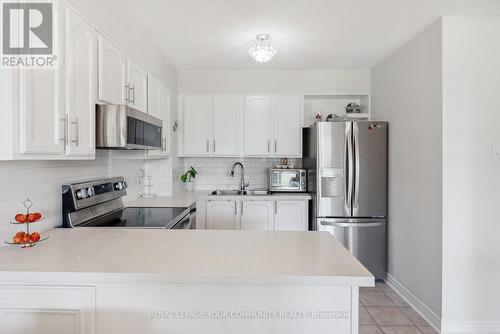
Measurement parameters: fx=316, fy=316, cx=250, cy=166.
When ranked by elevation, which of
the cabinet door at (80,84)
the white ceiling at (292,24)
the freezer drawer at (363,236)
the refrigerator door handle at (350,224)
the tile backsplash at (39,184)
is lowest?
the freezer drawer at (363,236)

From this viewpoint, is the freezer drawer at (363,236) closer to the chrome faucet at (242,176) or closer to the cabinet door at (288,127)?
the cabinet door at (288,127)

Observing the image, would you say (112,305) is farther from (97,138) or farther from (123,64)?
(123,64)

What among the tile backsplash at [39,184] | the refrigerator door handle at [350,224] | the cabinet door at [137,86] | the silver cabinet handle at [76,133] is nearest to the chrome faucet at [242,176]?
the refrigerator door handle at [350,224]

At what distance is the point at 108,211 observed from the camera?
259 cm

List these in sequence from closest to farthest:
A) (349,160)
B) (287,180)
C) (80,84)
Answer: (80,84), (349,160), (287,180)

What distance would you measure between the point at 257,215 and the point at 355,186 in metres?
1.19

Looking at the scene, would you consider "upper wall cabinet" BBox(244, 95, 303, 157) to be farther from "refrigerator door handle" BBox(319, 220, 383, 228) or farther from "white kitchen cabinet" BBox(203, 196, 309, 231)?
"refrigerator door handle" BBox(319, 220, 383, 228)

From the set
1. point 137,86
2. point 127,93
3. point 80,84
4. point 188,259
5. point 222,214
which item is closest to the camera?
point 188,259

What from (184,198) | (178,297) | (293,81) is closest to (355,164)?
(293,81)

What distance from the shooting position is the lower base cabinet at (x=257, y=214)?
381 cm

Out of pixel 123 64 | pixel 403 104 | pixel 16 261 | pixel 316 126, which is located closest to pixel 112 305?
pixel 16 261

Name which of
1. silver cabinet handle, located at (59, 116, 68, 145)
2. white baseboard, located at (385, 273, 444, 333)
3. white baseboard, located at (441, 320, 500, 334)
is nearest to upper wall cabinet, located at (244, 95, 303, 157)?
white baseboard, located at (385, 273, 444, 333)

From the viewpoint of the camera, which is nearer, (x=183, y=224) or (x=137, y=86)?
(x=137, y=86)

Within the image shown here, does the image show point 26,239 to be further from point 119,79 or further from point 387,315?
point 387,315
